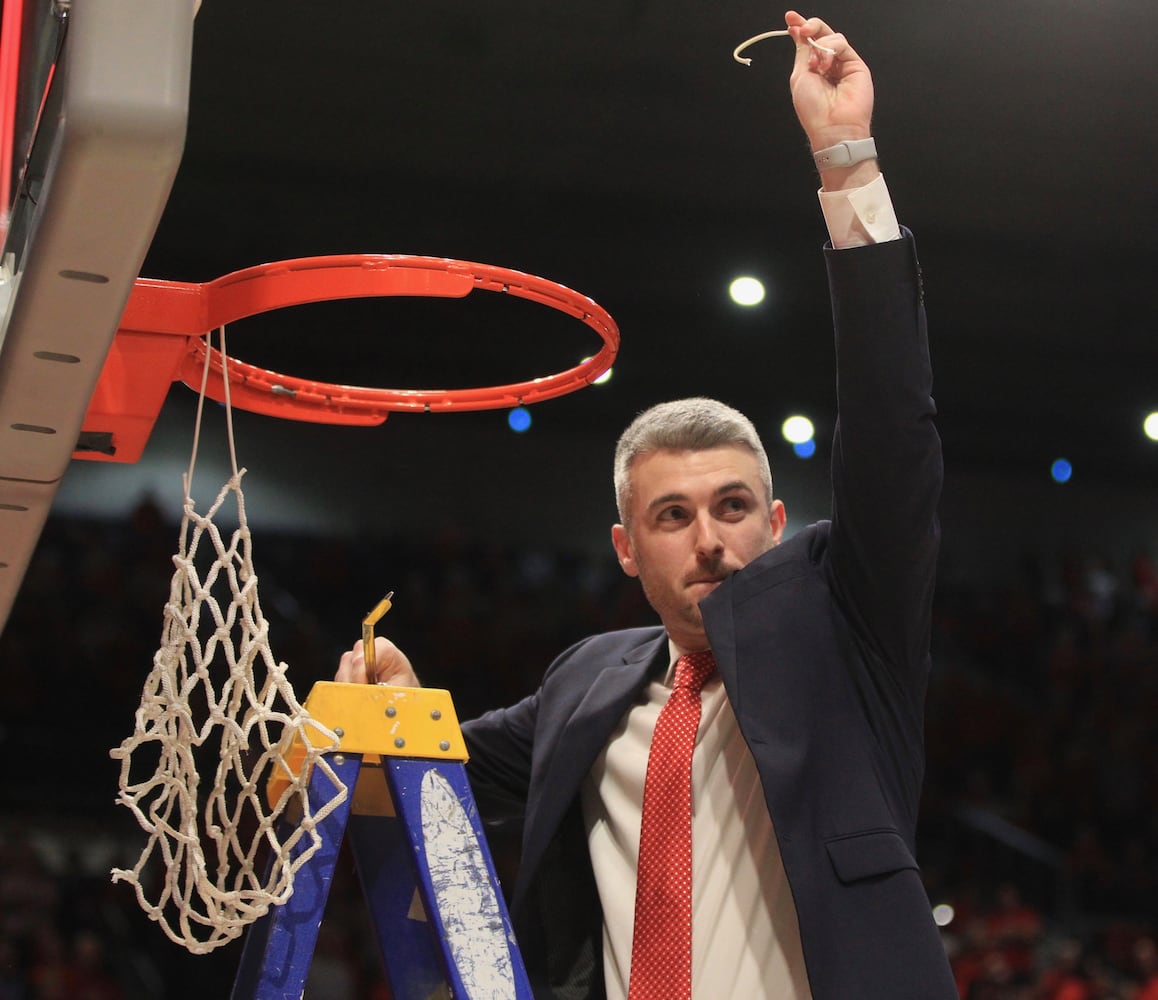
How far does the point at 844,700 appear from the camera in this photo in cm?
192

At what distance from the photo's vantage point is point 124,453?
188 cm

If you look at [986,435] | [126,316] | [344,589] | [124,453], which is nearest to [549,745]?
[124,453]

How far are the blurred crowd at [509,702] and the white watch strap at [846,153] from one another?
16.0 ft

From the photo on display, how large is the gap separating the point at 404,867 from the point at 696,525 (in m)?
0.66

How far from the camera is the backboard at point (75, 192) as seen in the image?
1071 millimetres

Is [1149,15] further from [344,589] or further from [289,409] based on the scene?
[344,589]

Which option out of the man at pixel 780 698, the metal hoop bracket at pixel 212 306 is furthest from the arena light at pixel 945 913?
the metal hoop bracket at pixel 212 306

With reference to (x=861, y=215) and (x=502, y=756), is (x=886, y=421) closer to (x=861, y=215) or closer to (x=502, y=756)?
(x=861, y=215)

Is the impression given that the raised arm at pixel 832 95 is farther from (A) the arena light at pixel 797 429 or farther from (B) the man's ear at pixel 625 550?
(A) the arena light at pixel 797 429

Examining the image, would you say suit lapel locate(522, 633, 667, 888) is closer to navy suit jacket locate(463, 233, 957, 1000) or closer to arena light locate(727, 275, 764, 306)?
navy suit jacket locate(463, 233, 957, 1000)

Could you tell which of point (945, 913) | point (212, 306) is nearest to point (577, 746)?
point (212, 306)

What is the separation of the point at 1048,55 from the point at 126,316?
3586mm

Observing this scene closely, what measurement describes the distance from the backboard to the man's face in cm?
93

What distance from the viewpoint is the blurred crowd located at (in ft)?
20.6
